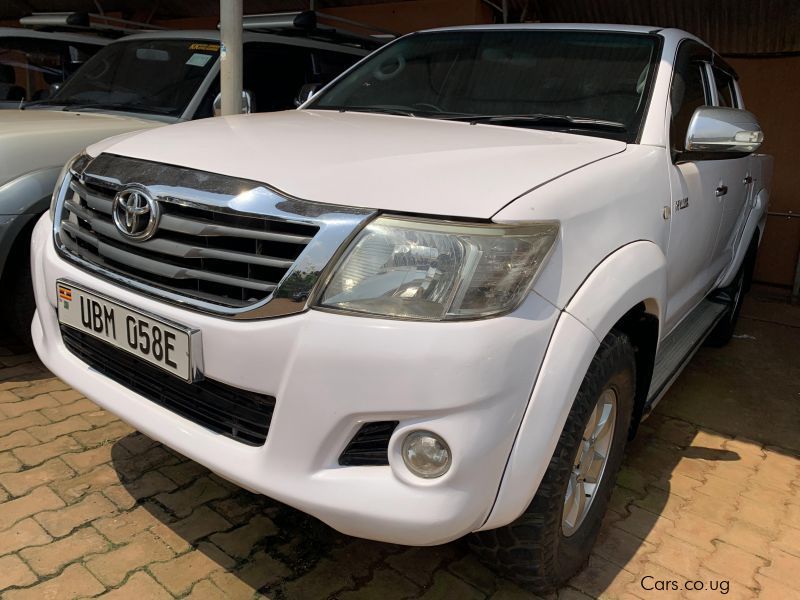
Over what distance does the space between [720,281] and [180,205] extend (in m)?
Answer: 3.16

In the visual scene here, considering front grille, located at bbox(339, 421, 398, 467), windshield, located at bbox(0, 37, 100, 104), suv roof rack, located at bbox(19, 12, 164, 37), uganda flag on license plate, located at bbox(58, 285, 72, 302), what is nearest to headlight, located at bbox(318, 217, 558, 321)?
front grille, located at bbox(339, 421, 398, 467)

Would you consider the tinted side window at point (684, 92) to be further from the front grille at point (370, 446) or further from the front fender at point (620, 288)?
the front grille at point (370, 446)

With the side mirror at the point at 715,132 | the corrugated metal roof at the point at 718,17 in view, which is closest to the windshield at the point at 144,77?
the side mirror at the point at 715,132

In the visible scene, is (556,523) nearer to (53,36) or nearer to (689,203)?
(689,203)

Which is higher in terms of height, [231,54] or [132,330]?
[231,54]

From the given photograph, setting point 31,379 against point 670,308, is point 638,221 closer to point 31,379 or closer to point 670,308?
point 670,308

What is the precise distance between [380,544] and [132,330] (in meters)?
1.07

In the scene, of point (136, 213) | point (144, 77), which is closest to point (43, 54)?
point (144, 77)

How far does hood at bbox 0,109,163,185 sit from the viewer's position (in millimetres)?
3064

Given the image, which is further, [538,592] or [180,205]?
[538,592]

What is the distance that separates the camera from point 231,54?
142 inches

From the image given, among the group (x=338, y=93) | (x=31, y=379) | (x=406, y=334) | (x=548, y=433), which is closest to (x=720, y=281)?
(x=338, y=93)

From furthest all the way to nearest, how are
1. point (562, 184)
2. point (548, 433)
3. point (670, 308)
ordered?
1. point (670, 308)
2. point (562, 184)
3. point (548, 433)

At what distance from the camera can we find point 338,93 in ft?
10.6
